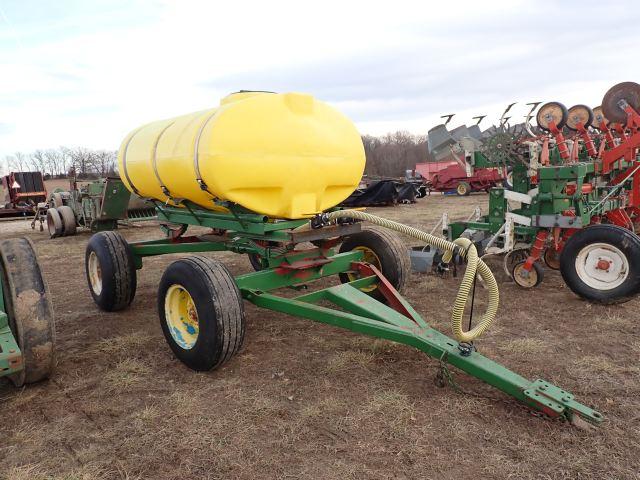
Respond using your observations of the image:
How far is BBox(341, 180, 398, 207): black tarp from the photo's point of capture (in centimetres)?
1712

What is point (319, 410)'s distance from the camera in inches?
112

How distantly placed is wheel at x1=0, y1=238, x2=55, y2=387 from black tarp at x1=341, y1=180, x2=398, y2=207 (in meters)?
14.2

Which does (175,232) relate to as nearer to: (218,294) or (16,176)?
(218,294)

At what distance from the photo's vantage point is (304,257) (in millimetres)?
3949

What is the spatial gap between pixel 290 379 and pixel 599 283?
3.28m

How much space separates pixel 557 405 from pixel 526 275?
9.76ft

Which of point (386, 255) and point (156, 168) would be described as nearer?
point (156, 168)

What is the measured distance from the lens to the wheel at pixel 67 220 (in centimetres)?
1164

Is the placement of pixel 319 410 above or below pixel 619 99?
below

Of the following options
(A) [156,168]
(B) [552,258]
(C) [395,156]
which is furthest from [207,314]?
(C) [395,156]

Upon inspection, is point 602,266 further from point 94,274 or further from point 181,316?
Result: point 94,274

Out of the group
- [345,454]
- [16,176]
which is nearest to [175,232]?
[345,454]

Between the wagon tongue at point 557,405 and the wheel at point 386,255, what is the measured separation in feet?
6.57

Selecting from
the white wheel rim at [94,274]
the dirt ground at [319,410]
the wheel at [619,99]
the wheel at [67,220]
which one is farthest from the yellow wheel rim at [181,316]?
the wheel at [67,220]
